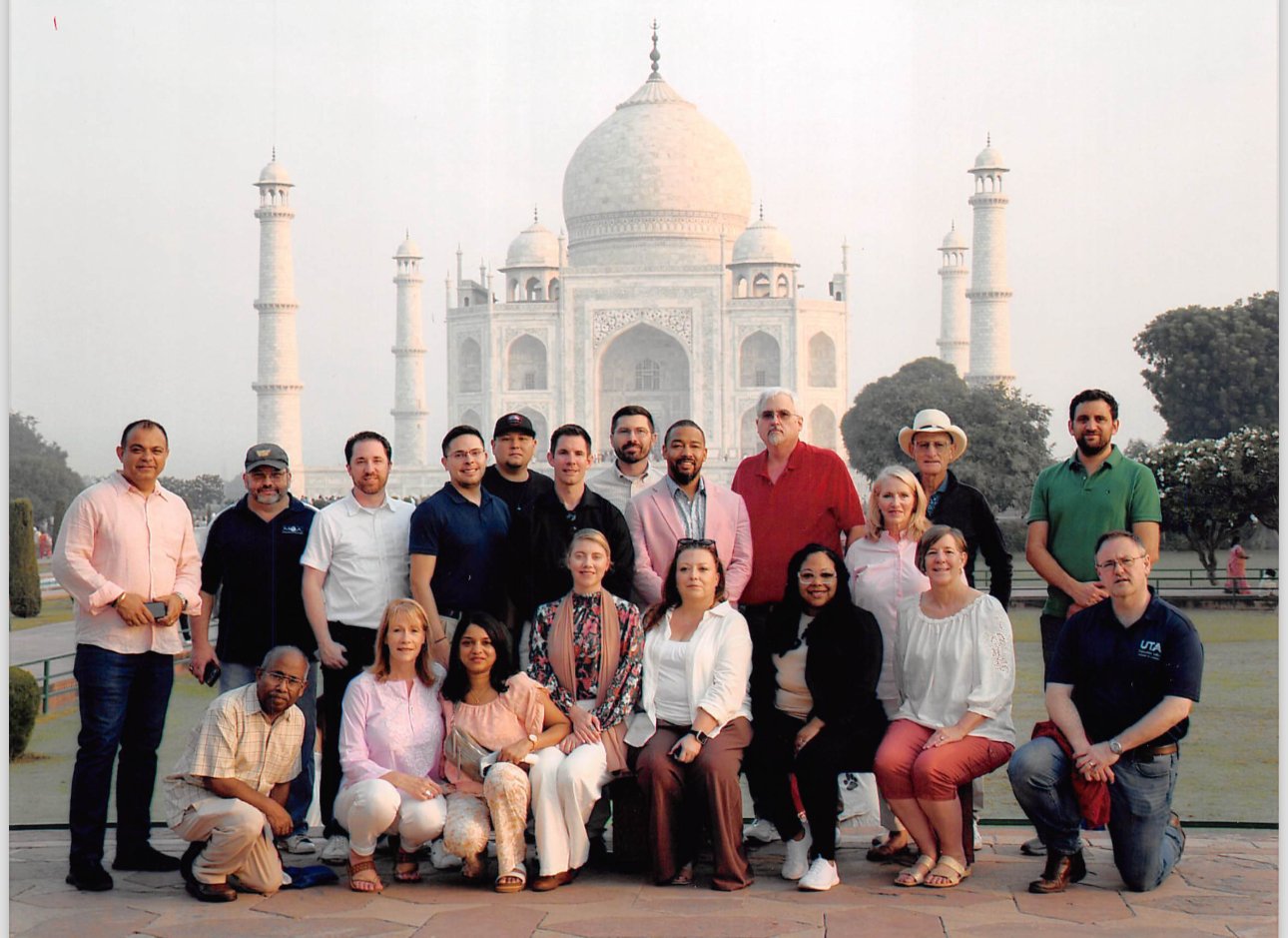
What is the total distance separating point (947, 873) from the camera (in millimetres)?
2895

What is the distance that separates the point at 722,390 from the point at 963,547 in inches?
852

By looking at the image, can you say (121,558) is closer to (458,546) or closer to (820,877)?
(458,546)

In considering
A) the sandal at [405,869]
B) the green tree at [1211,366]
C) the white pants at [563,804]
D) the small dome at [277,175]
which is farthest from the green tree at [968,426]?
the sandal at [405,869]

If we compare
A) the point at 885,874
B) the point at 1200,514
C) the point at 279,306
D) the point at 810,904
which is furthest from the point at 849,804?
the point at 279,306

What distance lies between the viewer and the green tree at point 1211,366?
541 inches

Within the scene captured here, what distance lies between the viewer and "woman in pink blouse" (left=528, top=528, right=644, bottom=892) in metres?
2.96

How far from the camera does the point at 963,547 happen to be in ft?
10.1

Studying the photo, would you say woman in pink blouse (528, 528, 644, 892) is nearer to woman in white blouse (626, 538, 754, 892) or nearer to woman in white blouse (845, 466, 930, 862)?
woman in white blouse (626, 538, 754, 892)

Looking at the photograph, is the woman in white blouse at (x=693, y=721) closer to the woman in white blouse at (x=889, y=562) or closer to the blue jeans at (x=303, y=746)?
the woman in white blouse at (x=889, y=562)

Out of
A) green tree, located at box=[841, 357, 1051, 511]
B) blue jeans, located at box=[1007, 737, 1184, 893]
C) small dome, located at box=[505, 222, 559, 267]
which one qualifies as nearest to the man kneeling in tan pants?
blue jeans, located at box=[1007, 737, 1184, 893]

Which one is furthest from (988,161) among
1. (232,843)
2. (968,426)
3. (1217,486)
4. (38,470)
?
(232,843)

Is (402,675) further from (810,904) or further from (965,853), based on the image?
(965,853)

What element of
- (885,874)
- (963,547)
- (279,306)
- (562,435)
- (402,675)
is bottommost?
(885,874)

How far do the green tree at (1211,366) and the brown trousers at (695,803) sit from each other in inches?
449
